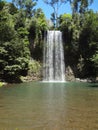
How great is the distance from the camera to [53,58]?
166ft

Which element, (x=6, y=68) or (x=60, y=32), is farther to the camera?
(x=60, y=32)

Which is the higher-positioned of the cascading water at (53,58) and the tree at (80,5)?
the tree at (80,5)

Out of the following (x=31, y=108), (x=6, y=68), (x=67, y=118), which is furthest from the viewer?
(x=6, y=68)

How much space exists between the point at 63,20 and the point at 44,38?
4.41 metres

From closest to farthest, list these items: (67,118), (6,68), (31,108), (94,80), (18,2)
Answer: (67,118), (31,108), (6,68), (94,80), (18,2)

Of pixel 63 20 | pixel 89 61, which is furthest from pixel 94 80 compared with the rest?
pixel 63 20

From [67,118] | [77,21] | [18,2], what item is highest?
[18,2]

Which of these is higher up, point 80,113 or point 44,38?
point 44,38

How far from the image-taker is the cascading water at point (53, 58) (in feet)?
161

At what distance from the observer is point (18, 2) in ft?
194

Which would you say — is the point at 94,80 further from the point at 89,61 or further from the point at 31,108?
the point at 31,108

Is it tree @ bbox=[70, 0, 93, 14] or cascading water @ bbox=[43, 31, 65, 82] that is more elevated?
tree @ bbox=[70, 0, 93, 14]

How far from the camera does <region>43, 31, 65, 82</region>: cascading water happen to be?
4916 centimetres

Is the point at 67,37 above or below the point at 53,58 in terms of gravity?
above
